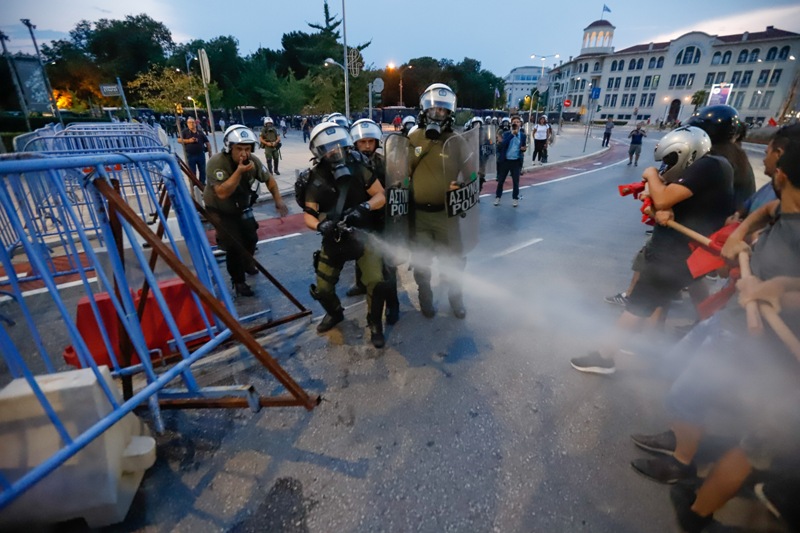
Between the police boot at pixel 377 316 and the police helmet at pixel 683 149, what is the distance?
234 cm

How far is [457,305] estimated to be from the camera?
385 centimetres

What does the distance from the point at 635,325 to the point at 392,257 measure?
2108 millimetres

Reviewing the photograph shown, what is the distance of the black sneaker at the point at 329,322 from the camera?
3.59 m

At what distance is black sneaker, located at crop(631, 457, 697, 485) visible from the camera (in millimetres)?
2086

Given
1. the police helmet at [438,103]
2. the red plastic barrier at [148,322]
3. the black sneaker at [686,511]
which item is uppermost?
the police helmet at [438,103]

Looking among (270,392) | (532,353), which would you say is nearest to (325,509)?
(270,392)

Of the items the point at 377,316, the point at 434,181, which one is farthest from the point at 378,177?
the point at 377,316

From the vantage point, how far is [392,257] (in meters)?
3.56

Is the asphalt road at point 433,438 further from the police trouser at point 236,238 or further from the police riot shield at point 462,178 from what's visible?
the police riot shield at point 462,178

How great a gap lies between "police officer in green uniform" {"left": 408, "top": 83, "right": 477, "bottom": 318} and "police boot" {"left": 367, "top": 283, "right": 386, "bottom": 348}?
1.88ft

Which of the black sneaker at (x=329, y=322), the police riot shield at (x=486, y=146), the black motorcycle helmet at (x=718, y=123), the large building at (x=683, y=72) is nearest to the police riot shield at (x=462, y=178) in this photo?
the police riot shield at (x=486, y=146)

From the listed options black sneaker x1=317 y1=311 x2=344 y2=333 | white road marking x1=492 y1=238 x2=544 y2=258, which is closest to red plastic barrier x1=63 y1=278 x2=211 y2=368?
black sneaker x1=317 y1=311 x2=344 y2=333

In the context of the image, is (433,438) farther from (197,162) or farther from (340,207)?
(197,162)

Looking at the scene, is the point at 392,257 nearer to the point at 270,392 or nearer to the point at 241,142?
the point at 270,392
